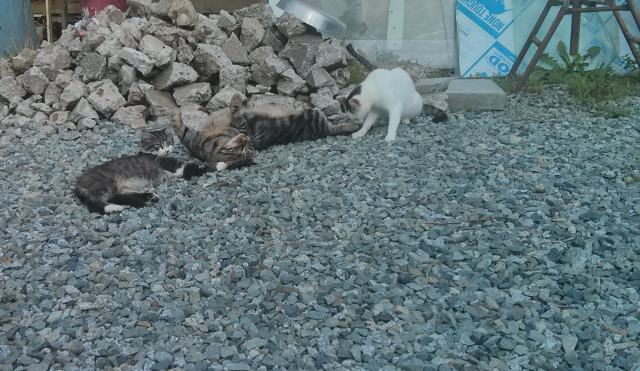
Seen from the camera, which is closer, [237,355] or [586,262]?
[237,355]

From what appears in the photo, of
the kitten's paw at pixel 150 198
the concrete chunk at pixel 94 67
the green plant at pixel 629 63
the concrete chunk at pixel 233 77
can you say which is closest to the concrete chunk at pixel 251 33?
the concrete chunk at pixel 233 77

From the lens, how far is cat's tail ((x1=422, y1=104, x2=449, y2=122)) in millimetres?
5227

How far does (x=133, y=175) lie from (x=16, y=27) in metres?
4.61

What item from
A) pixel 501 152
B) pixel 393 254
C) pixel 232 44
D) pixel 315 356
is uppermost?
pixel 232 44

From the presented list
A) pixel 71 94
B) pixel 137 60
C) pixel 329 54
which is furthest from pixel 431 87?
pixel 71 94

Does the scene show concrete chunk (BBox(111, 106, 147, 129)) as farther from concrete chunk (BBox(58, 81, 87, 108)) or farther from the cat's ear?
the cat's ear

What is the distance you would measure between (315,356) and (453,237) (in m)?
1.19

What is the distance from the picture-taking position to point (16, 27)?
7090mm

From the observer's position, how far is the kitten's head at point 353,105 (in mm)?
4980

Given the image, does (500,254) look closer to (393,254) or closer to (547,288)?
(547,288)

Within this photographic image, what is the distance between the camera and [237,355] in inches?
83.3

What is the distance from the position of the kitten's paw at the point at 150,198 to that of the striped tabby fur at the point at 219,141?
27.4 inches

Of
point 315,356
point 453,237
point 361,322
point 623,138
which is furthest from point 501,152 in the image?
point 315,356

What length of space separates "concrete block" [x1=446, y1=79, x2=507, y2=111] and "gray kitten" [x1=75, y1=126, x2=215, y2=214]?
2914 millimetres
